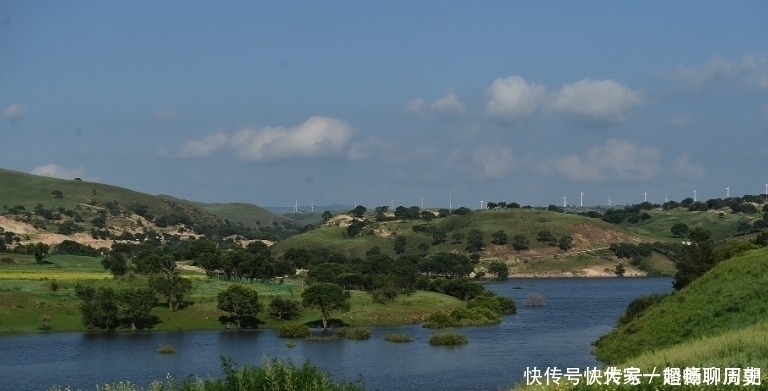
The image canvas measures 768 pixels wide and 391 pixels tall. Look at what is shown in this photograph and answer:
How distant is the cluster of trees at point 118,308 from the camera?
375 feet

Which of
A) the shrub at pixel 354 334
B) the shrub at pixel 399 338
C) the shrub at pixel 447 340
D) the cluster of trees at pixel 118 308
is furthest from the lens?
the cluster of trees at pixel 118 308

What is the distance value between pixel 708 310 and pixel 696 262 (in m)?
41.1

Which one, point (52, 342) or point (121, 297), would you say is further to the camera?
point (121, 297)

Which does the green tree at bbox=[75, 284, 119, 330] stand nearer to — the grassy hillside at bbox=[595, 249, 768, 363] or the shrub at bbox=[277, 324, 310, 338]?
the shrub at bbox=[277, 324, 310, 338]

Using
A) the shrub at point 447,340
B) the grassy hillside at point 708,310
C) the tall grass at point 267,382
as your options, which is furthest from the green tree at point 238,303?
the tall grass at point 267,382

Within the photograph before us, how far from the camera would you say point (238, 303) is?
117 meters

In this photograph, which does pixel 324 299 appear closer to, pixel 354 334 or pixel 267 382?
pixel 354 334

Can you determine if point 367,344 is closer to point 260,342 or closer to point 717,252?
point 260,342

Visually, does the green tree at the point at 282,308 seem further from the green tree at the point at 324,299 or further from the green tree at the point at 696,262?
the green tree at the point at 696,262

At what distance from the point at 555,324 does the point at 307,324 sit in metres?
34.4

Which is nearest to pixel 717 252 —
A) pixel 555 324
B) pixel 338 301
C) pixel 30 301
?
pixel 555 324

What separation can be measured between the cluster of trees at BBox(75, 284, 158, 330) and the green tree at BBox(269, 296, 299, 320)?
54.3ft

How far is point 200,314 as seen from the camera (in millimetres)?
120938

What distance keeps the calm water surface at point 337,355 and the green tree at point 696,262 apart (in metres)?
12.1
